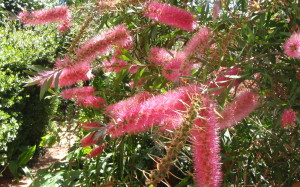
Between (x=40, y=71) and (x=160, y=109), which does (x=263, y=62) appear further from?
(x=40, y=71)

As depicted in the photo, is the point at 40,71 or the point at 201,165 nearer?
the point at 201,165

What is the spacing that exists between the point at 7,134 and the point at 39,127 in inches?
52.7

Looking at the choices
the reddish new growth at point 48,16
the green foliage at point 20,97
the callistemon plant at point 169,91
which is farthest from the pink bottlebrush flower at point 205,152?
the green foliage at point 20,97

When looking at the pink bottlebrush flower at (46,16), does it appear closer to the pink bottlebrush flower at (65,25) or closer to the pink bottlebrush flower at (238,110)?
the pink bottlebrush flower at (65,25)

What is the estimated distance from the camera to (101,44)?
3.18ft

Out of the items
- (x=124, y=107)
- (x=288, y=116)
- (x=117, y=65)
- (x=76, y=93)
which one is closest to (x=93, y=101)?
(x=76, y=93)

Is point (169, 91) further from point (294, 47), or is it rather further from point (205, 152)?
point (294, 47)

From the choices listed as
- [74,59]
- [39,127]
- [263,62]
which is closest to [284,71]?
[263,62]

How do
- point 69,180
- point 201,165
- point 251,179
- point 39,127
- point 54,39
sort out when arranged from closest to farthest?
point 201,165
point 251,179
point 69,180
point 39,127
point 54,39

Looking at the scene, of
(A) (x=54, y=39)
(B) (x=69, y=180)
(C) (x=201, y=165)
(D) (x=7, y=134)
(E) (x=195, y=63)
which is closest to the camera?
(C) (x=201, y=165)

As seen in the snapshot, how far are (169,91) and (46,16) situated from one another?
1.70 feet

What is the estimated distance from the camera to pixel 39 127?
4.84 meters

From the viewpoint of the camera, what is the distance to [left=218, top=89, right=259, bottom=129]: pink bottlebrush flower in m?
0.90

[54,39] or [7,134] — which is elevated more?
[54,39]
